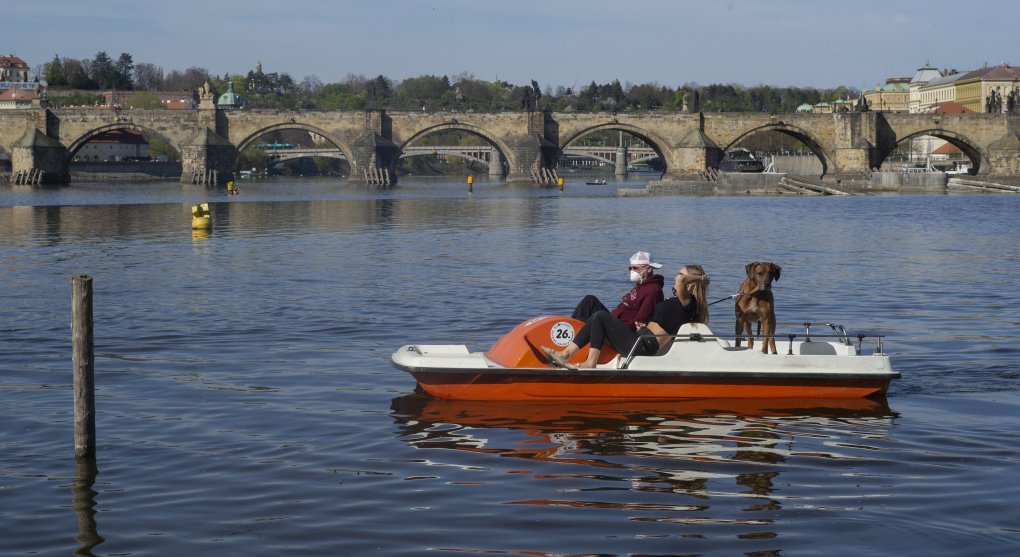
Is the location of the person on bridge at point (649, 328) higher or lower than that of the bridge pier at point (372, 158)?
lower

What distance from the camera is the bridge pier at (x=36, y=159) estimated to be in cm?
8725

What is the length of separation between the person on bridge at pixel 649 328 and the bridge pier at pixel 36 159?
3248 inches

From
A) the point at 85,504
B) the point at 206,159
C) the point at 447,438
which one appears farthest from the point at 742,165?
the point at 85,504

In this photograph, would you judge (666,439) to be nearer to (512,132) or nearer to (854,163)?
(854,163)

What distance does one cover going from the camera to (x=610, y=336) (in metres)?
11.9

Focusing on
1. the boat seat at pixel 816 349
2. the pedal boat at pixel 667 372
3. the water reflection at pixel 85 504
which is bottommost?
the water reflection at pixel 85 504

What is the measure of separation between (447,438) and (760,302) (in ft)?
11.3

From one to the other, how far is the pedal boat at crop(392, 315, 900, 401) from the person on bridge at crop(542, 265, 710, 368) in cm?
9

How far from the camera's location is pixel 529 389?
12.0 m

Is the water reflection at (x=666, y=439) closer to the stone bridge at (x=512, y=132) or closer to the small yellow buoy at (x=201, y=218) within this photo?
the small yellow buoy at (x=201, y=218)

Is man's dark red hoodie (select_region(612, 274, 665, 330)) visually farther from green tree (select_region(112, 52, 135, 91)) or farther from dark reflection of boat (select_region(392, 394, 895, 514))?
green tree (select_region(112, 52, 135, 91))

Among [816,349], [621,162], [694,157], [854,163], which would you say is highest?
[621,162]

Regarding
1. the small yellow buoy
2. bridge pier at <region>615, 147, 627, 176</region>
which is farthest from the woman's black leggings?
bridge pier at <region>615, 147, 627, 176</region>

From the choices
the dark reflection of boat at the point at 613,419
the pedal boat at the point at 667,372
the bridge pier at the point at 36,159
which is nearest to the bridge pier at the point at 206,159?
the bridge pier at the point at 36,159
